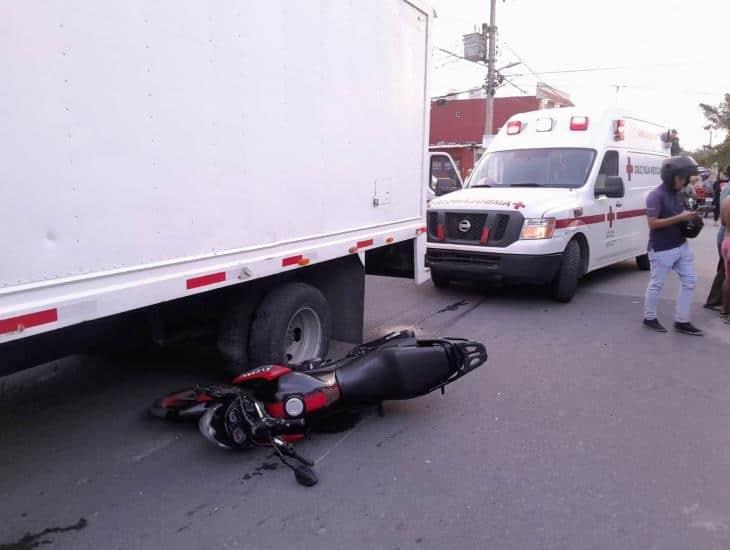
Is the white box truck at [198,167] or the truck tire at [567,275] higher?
the white box truck at [198,167]

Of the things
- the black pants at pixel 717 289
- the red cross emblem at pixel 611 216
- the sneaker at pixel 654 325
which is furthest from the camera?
the red cross emblem at pixel 611 216

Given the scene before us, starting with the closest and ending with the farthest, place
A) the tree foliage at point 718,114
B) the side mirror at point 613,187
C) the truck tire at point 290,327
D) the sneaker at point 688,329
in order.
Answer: the truck tire at point 290,327, the sneaker at point 688,329, the side mirror at point 613,187, the tree foliage at point 718,114

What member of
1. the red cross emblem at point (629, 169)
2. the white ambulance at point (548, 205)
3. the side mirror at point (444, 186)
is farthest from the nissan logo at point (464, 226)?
the red cross emblem at point (629, 169)

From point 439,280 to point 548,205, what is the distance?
1937 mm

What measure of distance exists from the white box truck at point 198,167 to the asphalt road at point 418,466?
760mm

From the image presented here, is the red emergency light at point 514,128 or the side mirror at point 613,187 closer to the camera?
the side mirror at point 613,187

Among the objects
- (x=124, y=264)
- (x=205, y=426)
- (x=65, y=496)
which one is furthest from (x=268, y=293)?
(x=65, y=496)

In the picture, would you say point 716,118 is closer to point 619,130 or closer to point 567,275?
point 619,130

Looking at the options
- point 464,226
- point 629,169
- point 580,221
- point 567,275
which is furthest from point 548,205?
point 629,169

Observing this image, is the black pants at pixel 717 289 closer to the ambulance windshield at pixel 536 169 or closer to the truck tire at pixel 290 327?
the ambulance windshield at pixel 536 169

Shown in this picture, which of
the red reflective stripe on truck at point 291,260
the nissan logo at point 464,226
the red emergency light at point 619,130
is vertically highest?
the red emergency light at point 619,130

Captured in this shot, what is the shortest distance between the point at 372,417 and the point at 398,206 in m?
2.25

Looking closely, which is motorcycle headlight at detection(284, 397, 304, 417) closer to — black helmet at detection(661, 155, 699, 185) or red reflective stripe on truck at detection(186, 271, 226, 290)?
red reflective stripe on truck at detection(186, 271, 226, 290)

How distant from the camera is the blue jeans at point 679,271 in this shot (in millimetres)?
6098
